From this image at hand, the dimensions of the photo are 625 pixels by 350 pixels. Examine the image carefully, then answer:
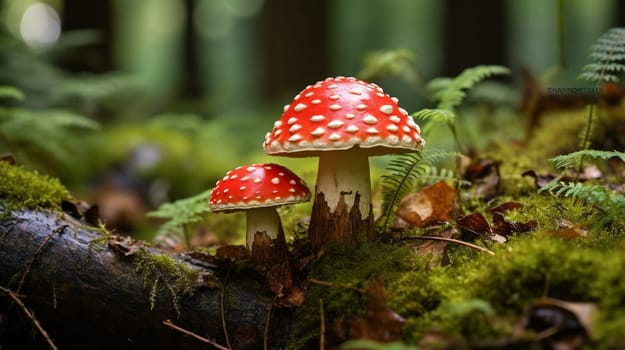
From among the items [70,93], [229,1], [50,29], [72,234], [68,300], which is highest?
[229,1]

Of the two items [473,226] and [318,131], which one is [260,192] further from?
[473,226]

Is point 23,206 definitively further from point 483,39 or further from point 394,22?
point 394,22

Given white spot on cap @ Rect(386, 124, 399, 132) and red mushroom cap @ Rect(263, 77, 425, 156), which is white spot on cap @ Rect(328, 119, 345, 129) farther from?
white spot on cap @ Rect(386, 124, 399, 132)

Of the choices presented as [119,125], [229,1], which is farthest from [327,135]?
[229,1]

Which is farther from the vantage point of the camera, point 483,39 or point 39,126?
point 483,39

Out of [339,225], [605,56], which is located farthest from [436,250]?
[605,56]

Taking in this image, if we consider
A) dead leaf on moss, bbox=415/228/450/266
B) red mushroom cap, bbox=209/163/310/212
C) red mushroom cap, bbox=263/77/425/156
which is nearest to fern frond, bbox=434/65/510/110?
red mushroom cap, bbox=263/77/425/156

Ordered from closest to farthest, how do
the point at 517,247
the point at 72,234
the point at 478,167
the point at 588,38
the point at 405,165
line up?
the point at 517,247 → the point at 72,234 → the point at 405,165 → the point at 478,167 → the point at 588,38
